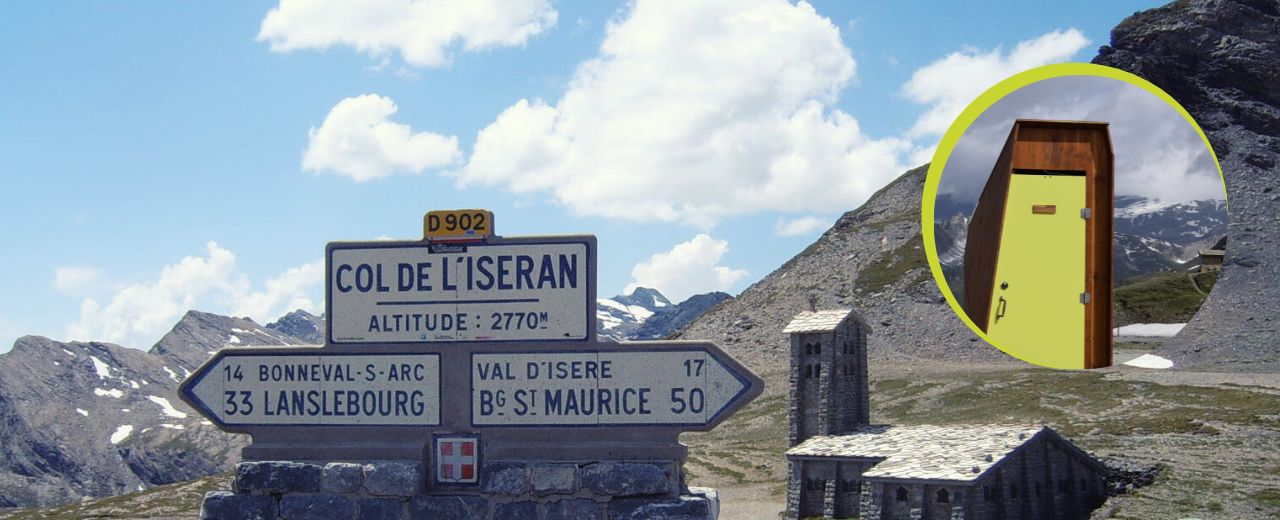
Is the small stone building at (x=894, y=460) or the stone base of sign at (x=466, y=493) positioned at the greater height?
the stone base of sign at (x=466, y=493)

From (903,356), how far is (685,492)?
352ft

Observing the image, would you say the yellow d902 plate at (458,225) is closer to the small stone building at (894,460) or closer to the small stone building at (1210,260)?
the small stone building at (894,460)

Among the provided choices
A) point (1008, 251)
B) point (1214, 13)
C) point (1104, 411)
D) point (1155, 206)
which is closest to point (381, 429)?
point (1008, 251)

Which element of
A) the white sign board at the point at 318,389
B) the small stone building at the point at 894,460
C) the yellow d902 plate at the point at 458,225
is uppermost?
the yellow d902 plate at the point at 458,225

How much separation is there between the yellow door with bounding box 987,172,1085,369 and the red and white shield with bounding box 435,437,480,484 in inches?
264

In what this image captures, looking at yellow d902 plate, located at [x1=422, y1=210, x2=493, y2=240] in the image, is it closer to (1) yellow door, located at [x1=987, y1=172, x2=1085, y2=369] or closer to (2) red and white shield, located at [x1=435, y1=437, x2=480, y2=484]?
(2) red and white shield, located at [x1=435, y1=437, x2=480, y2=484]

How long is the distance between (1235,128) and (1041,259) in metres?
75.6

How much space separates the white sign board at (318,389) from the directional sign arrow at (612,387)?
532 millimetres

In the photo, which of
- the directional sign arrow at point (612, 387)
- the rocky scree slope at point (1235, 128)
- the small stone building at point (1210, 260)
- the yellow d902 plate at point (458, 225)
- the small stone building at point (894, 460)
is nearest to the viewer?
the directional sign arrow at point (612, 387)

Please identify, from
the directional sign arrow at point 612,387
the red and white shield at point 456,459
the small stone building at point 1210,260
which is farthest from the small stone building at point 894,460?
the red and white shield at point 456,459

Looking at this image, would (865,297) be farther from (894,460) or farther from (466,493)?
(466,493)

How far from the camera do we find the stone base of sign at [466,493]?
30.5 ft

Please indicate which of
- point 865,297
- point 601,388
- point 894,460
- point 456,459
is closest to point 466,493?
point 456,459

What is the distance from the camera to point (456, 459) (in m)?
9.74
